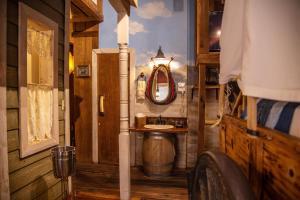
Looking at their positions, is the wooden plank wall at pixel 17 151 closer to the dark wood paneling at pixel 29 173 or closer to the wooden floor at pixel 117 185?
the dark wood paneling at pixel 29 173

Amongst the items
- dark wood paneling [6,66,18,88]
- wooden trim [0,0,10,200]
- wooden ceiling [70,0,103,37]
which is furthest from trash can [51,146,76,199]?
wooden ceiling [70,0,103,37]

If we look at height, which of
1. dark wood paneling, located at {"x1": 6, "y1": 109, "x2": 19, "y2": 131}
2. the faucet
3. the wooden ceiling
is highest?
the wooden ceiling

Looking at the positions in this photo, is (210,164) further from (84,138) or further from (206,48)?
(84,138)

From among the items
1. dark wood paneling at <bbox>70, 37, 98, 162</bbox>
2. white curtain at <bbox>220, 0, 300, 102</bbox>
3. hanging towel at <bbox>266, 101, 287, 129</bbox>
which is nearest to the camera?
white curtain at <bbox>220, 0, 300, 102</bbox>

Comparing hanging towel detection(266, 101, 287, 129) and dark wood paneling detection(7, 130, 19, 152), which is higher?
hanging towel detection(266, 101, 287, 129)

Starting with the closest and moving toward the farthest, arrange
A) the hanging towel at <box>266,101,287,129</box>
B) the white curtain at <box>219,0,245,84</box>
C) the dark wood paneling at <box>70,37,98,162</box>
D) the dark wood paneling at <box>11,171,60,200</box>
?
the hanging towel at <box>266,101,287,129</box> < the white curtain at <box>219,0,245,84</box> < the dark wood paneling at <box>11,171,60,200</box> < the dark wood paneling at <box>70,37,98,162</box>

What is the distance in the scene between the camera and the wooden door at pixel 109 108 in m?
4.42

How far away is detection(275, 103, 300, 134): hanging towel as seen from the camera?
3.12 feet

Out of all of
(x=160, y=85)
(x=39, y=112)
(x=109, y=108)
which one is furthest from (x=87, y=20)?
(x=39, y=112)

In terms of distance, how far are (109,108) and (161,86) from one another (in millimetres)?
1139

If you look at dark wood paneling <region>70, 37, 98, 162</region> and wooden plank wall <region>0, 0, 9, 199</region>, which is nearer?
wooden plank wall <region>0, 0, 9, 199</region>

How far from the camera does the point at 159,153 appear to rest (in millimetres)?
3754

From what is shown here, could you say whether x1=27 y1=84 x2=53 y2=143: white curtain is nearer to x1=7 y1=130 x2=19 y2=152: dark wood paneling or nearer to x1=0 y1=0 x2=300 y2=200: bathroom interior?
x1=0 y1=0 x2=300 y2=200: bathroom interior

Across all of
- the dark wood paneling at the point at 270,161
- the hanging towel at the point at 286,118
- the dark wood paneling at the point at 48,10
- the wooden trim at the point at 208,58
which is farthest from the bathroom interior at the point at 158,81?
the hanging towel at the point at 286,118
